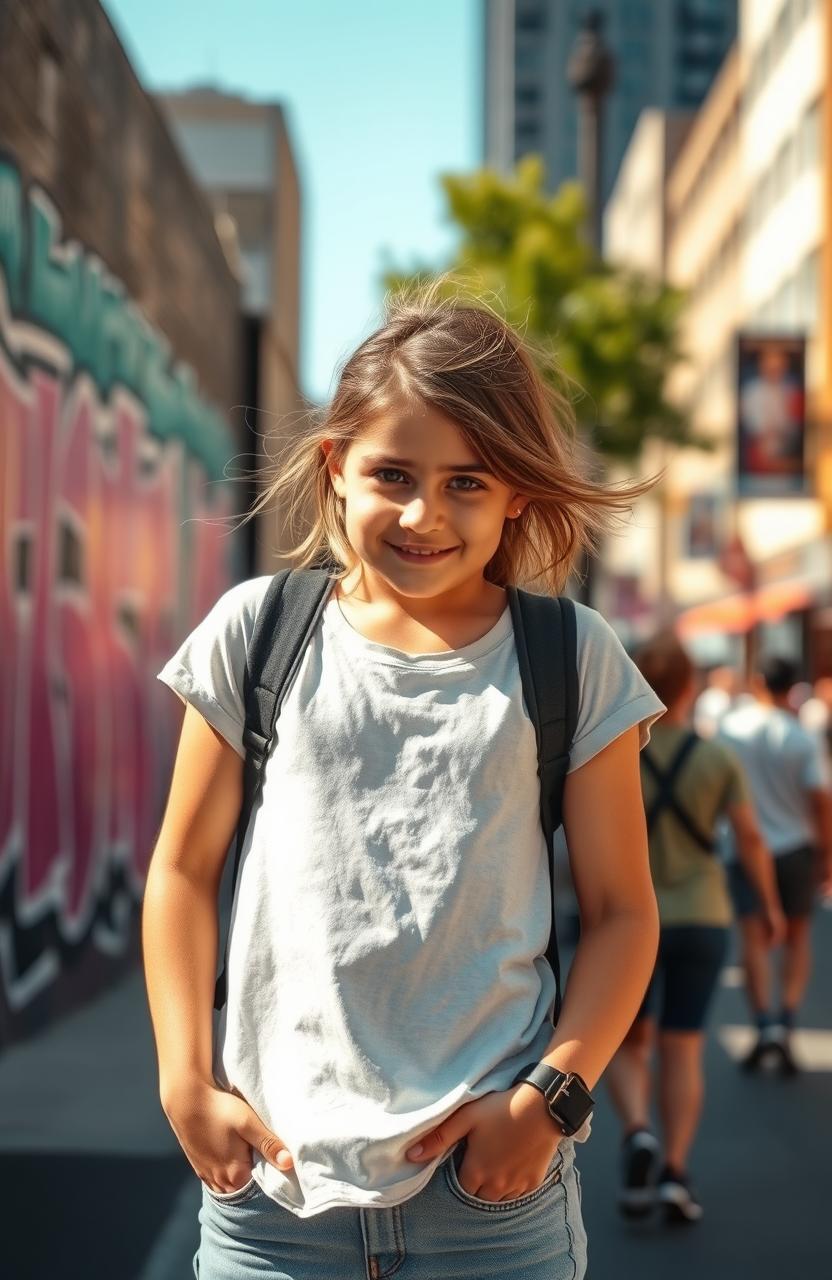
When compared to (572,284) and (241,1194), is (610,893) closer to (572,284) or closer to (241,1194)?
(241,1194)

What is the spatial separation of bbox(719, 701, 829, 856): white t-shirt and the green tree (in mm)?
21349

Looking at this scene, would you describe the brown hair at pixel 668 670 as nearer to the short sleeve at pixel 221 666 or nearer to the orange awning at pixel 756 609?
the short sleeve at pixel 221 666

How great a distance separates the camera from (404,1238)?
6.43ft

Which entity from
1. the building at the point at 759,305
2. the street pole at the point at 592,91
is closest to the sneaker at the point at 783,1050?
the building at the point at 759,305

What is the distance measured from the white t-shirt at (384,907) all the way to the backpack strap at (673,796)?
374cm

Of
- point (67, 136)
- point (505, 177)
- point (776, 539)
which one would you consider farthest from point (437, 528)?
point (776, 539)

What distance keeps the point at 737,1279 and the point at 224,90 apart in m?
33.5

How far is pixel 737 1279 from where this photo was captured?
4.82 meters

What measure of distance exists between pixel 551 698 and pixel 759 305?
4226cm

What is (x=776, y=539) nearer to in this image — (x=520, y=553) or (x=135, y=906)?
(x=135, y=906)

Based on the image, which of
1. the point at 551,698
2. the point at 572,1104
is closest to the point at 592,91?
the point at 551,698

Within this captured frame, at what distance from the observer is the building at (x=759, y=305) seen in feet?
110

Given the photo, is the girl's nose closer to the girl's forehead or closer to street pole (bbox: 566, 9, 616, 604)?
the girl's forehead

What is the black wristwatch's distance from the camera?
1941 millimetres
